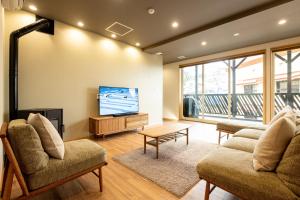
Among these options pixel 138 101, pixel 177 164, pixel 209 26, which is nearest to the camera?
pixel 177 164

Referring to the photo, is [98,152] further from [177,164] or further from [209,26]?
[209,26]

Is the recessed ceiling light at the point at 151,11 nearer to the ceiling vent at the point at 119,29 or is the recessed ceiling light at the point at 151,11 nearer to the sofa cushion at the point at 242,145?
the ceiling vent at the point at 119,29

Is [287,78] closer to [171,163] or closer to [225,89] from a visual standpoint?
[225,89]

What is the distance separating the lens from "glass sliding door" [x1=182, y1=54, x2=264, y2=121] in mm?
4867

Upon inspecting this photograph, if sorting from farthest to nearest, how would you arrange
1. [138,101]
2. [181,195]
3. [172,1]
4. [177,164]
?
[138,101]
[172,1]
[177,164]
[181,195]

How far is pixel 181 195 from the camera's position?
1.60 metres

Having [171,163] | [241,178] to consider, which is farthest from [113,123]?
[241,178]

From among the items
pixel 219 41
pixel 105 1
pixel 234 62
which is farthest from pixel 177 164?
pixel 234 62

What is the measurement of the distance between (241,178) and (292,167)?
331 millimetres

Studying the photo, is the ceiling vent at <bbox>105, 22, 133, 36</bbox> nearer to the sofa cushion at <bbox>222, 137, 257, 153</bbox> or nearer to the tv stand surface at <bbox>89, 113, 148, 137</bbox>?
the tv stand surface at <bbox>89, 113, 148, 137</bbox>

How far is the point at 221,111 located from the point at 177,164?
14.0 ft

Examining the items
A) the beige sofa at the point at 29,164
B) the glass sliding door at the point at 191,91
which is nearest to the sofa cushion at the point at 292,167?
the beige sofa at the point at 29,164

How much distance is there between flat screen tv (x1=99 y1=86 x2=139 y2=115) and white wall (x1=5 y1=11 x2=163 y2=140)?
29 centimetres

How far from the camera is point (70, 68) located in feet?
11.4
